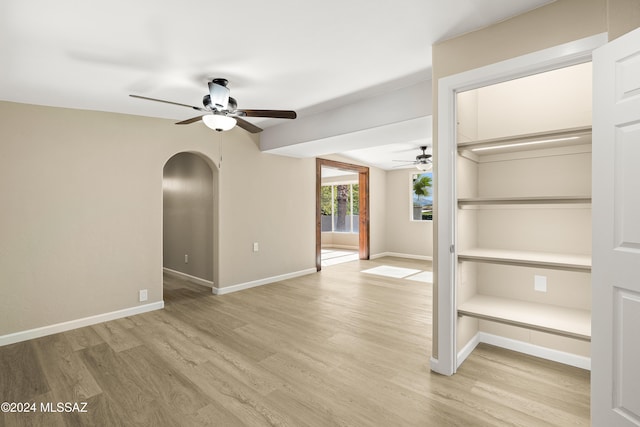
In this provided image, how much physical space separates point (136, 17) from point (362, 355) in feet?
9.70

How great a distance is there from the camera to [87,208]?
3.51m

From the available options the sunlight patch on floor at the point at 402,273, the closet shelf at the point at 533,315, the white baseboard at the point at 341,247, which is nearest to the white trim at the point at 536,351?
the closet shelf at the point at 533,315

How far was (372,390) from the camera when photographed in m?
2.17

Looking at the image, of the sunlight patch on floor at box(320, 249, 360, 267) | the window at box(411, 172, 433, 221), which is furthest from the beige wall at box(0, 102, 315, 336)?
the window at box(411, 172, 433, 221)

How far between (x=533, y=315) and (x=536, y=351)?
1.67 feet

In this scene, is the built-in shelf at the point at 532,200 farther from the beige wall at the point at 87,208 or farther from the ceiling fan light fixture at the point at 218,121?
the beige wall at the point at 87,208

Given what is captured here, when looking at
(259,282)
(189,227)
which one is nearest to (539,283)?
(259,282)

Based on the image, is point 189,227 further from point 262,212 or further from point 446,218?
point 446,218

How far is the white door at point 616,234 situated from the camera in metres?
1.44

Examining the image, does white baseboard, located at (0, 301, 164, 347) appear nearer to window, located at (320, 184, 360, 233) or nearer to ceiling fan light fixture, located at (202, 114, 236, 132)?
ceiling fan light fixture, located at (202, 114, 236, 132)

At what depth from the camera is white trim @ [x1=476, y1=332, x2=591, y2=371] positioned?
2.46m

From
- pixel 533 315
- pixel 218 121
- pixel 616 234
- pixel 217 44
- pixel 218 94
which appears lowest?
pixel 533 315

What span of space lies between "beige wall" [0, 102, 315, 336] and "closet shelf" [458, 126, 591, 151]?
11.4ft

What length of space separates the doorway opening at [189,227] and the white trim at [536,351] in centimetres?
369
